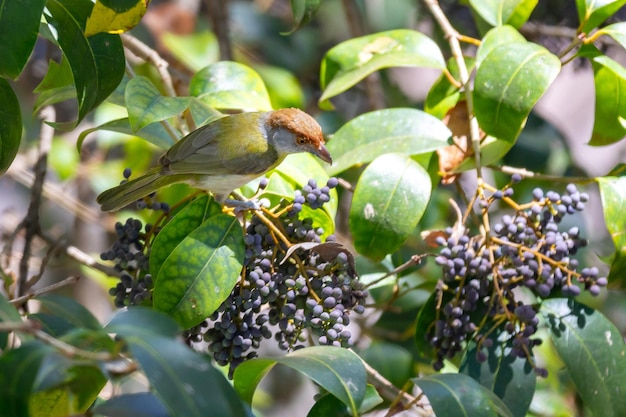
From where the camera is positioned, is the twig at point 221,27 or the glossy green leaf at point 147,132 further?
the twig at point 221,27

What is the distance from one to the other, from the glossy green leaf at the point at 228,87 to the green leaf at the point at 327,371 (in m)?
0.71

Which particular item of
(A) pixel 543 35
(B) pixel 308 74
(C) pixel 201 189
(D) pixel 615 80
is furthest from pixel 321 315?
(B) pixel 308 74

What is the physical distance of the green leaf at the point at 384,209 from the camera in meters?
1.69

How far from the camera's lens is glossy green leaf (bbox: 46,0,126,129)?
4.88 feet

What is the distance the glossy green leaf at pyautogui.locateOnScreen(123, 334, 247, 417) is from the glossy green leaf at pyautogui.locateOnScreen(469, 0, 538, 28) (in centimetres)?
135

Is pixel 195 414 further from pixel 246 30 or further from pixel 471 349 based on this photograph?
pixel 246 30

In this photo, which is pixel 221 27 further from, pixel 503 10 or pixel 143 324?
pixel 143 324

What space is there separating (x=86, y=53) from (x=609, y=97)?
1173 millimetres

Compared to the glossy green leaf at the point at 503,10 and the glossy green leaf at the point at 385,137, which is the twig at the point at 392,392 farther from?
the glossy green leaf at the point at 503,10

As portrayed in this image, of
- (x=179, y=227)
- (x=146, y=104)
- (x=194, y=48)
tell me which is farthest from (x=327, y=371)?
(x=194, y=48)

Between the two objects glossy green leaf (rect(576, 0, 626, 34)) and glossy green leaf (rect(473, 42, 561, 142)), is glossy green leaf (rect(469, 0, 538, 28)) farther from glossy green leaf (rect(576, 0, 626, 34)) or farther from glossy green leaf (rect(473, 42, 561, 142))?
glossy green leaf (rect(473, 42, 561, 142))

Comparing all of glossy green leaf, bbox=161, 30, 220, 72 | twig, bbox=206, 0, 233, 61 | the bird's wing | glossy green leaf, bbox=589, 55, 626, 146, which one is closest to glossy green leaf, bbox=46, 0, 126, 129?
the bird's wing

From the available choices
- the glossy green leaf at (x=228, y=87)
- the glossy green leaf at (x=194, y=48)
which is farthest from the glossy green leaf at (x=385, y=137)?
the glossy green leaf at (x=194, y=48)

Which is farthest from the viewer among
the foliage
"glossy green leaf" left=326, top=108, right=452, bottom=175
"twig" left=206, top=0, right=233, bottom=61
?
"twig" left=206, top=0, right=233, bottom=61
